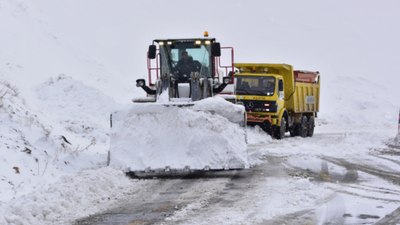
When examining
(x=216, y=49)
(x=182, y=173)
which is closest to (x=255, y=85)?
(x=216, y=49)

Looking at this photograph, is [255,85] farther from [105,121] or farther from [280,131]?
[105,121]

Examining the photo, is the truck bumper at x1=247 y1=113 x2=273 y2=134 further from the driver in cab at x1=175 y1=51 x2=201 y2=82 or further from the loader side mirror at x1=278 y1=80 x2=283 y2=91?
the driver in cab at x1=175 y1=51 x2=201 y2=82

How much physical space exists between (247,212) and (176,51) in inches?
303

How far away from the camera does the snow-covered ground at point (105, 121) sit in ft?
24.2

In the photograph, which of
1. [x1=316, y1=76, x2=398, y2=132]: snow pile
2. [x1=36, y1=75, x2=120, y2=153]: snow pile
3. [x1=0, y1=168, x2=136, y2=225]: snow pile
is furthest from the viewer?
[x1=316, y1=76, x2=398, y2=132]: snow pile

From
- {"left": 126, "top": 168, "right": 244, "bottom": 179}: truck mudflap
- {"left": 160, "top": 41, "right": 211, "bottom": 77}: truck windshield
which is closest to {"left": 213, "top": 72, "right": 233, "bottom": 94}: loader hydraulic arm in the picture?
{"left": 160, "top": 41, "right": 211, "bottom": 77}: truck windshield

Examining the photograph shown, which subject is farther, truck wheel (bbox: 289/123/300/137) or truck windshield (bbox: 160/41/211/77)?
truck wheel (bbox: 289/123/300/137)

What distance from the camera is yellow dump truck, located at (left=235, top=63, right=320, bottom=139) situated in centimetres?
2034

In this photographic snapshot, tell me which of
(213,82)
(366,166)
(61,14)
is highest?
(61,14)

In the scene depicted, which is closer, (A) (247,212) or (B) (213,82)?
(A) (247,212)

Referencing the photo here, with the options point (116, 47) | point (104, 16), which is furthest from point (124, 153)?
point (104, 16)

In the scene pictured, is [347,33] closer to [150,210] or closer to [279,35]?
[279,35]

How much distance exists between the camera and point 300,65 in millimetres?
49344

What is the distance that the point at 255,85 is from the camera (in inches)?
814
